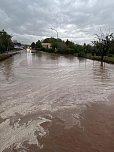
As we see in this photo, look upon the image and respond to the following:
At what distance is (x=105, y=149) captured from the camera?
6203 millimetres

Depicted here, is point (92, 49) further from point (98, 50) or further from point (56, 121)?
point (56, 121)

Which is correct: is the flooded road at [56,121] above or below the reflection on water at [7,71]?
below

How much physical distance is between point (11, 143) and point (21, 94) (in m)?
6.04

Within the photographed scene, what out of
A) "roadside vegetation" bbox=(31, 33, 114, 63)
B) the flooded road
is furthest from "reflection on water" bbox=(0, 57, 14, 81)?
"roadside vegetation" bbox=(31, 33, 114, 63)

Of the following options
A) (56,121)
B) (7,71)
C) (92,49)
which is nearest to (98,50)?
(92,49)

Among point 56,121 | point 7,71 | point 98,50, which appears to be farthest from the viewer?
point 98,50

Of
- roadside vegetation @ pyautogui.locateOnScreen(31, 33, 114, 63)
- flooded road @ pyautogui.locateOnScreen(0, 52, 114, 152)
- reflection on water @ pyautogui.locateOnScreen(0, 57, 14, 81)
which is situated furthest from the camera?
roadside vegetation @ pyautogui.locateOnScreen(31, 33, 114, 63)

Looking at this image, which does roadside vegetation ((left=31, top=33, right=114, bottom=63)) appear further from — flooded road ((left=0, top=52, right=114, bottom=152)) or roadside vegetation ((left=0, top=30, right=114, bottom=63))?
flooded road ((left=0, top=52, right=114, bottom=152))

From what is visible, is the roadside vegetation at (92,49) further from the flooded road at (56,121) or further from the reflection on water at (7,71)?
the flooded road at (56,121)

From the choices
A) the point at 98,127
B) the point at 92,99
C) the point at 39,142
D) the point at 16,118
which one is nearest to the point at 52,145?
the point at 39,142

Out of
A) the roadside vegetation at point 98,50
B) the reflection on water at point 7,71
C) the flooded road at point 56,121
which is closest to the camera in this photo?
the flooded road at point 56,121

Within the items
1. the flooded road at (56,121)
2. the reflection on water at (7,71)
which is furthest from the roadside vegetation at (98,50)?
the flooded road at (56,121)

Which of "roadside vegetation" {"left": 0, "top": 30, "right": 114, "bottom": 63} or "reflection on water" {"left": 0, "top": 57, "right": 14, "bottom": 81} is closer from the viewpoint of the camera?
"reflection on water" {"left": 0, "top": 57, "right": 14, "bottom": 81}

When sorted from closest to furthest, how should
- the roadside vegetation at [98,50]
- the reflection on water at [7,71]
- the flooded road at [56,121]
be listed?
the flooded road at [56,121] < the reflection on water at [7,71] < the roadside vegetation at [98,50]
